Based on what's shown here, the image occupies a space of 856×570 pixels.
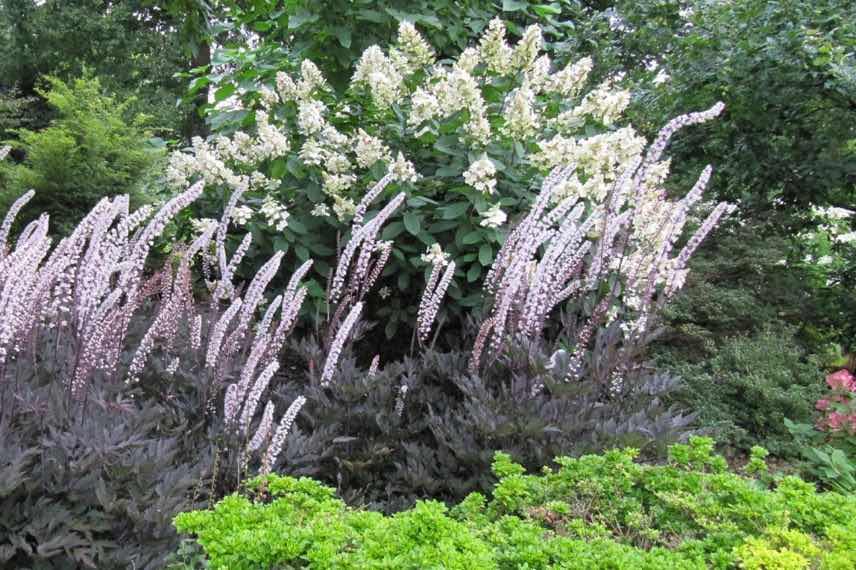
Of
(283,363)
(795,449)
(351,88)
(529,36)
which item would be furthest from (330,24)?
(795,449)

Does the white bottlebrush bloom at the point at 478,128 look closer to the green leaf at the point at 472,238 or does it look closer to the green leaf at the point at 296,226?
the green leaf at the point at 472,238

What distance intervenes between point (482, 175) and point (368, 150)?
0.67 meters

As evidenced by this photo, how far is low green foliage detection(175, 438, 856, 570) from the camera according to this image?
1721mm

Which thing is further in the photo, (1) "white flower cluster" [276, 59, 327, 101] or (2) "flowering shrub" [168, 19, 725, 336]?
(1) "white flower cluster" [276, 59, 327, 101]

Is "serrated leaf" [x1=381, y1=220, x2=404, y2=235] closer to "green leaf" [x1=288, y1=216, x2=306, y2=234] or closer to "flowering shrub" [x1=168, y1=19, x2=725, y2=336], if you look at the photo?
"flowering shrub" [x1=168, y1=19, x2=725, y2=336]

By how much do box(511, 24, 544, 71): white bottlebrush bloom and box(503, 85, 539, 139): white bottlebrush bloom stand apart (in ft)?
0.85

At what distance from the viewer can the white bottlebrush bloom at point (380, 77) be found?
4059 mm

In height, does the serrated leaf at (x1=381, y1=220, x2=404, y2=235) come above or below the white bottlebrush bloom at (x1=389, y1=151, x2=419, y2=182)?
below

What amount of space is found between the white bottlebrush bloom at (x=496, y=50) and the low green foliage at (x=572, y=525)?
2.58m

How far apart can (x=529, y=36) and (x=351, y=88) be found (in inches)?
47.9

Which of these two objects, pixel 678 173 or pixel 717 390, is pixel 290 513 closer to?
pixel 717 390

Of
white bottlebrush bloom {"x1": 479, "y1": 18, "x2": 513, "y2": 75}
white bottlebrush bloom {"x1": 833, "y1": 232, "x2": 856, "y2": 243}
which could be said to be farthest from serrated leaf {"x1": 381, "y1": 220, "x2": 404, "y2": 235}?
white bottlebrush bloom {"x1": 833, "y1": 232, "x2": 856, "y2": 243}

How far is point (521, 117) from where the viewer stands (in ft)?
13.0

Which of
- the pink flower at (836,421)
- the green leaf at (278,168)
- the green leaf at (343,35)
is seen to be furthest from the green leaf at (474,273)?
the pink flower at (836,421)
